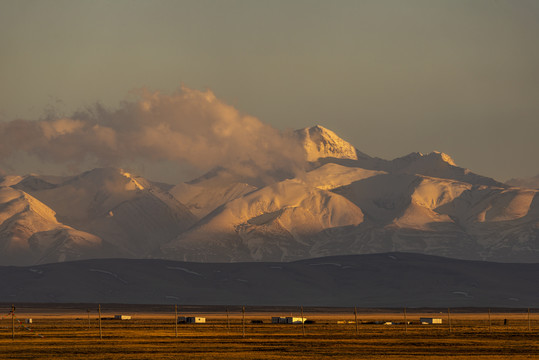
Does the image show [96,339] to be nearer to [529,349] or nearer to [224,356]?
[224,356]

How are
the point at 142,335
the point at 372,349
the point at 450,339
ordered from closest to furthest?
the point at 372,349
the point at 450,339
the point at 142,335

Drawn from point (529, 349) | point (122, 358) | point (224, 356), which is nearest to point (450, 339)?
point (529, 349)

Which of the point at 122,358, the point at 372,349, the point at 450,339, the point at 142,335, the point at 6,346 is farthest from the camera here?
the point at 142,335

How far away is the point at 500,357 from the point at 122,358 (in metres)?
36.3

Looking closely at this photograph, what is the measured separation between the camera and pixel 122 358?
345ft

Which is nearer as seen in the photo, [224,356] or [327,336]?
[224,356]

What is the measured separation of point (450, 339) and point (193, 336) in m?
34.3

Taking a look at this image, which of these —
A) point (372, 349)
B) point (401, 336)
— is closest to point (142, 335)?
point (401, 336)

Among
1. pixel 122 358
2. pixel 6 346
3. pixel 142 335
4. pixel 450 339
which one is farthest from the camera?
pixel 142 335

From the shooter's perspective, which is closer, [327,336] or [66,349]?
[66,349]

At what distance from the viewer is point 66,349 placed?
121 meters

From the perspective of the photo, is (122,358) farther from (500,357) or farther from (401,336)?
(401,336)

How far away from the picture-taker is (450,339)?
141875 mm

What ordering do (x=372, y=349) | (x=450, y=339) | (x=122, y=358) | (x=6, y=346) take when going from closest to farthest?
(x=122, y=358)
(x=372, y=349)
(x=6, y=346)
(x=450, y=339)
